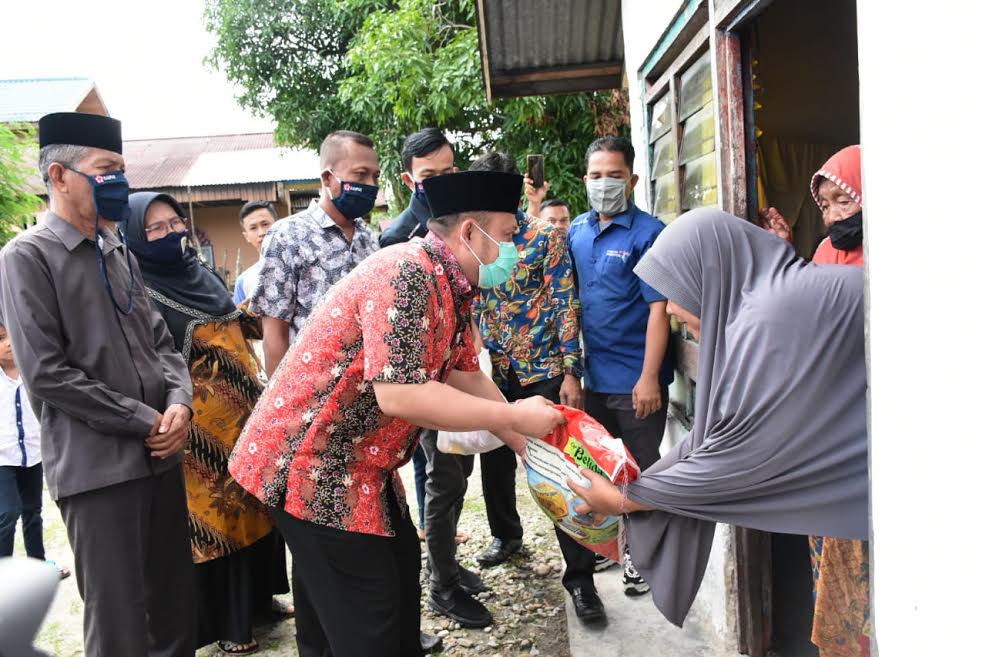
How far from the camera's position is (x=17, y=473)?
4180mm

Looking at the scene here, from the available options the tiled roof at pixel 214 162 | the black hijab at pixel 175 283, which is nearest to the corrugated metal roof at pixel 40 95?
the tiled roof at pixel 214 162

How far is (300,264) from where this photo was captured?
3342mm

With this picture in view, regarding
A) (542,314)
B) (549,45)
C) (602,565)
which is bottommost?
(602,565)

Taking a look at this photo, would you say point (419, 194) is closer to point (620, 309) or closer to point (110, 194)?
point (620, 309)

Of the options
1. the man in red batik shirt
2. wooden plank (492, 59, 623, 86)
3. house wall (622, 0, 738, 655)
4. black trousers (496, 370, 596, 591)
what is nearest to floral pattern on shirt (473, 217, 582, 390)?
black trousers (496, 370, 596, 591)

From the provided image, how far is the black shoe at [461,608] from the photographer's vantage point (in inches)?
141

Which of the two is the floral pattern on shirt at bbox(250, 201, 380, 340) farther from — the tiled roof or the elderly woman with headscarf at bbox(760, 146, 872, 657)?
the tiled roof

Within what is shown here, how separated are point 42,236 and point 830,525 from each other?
99.4 inches

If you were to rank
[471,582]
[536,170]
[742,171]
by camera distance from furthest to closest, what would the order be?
[536,170], [471,582], [742,171]

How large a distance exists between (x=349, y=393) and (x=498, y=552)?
2.44 m

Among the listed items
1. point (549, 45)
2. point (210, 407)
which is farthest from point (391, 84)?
point (210, 407)

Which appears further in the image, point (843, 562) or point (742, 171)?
point (742, 171)

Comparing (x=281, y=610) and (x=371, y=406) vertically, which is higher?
(x=371, y=406)

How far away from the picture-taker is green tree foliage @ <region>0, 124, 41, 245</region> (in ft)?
32.8
